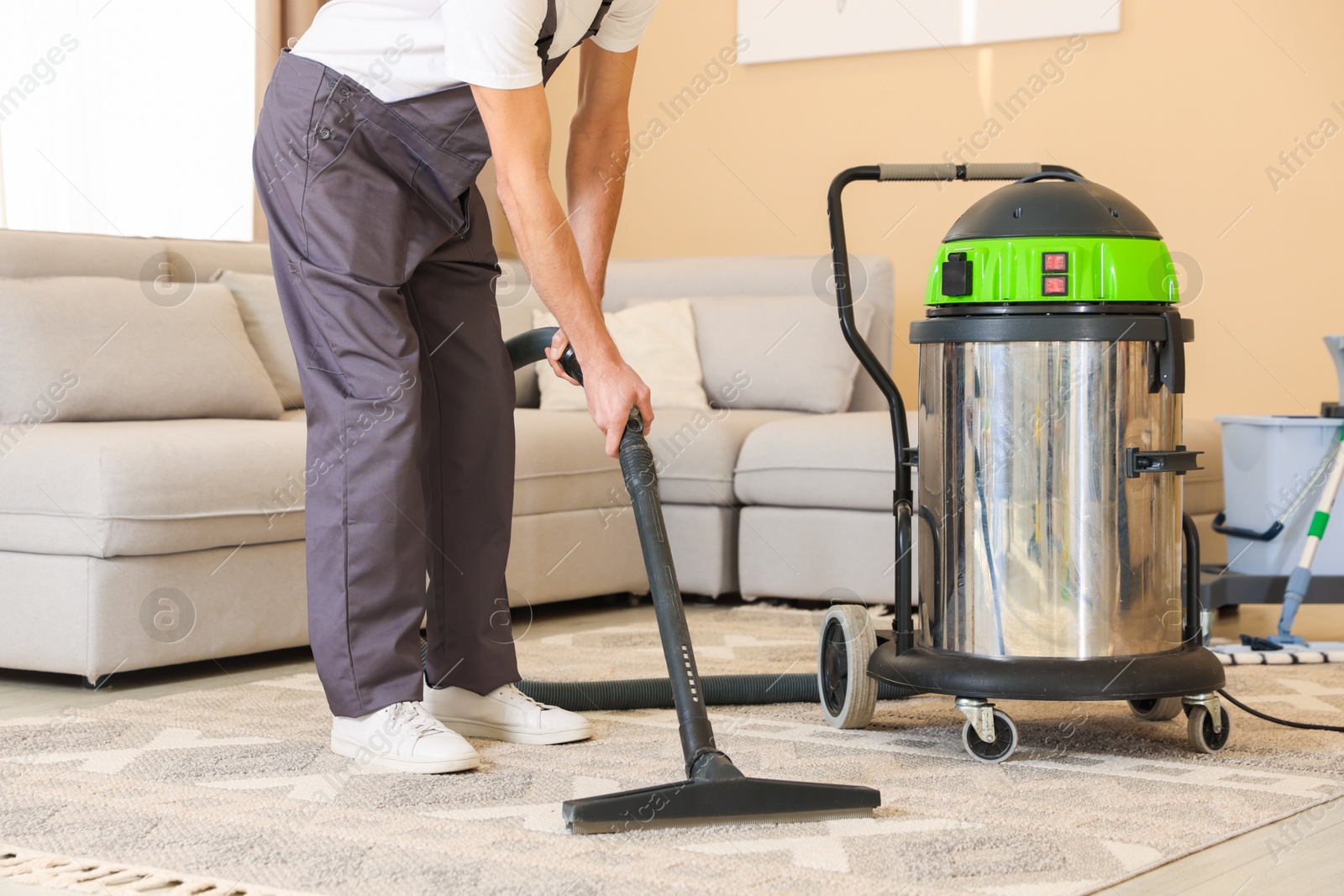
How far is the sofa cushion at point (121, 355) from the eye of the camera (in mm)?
2721

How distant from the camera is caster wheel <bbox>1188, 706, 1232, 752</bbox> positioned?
73.7 inches

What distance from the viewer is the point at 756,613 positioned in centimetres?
329

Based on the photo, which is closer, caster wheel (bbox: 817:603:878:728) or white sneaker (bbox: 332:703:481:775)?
white sneaker (bbox: 332:703:481:775)

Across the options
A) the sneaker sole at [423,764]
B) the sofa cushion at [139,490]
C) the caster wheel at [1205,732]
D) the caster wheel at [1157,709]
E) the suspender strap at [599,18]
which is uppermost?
the suspender strap at [599,18]

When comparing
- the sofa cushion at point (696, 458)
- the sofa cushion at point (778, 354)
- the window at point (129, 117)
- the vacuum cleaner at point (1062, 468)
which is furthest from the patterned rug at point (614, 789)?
the window at point (129, 117)

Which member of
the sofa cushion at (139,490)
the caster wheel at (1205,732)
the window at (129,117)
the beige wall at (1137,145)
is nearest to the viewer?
the caster wheel at (1205,732)

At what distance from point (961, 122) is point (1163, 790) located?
307 cm

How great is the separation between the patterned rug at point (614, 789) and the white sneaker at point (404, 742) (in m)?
0.03

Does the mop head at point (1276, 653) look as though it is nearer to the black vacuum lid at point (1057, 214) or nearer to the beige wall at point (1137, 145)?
the black vacuum lid at point (1057, 214)

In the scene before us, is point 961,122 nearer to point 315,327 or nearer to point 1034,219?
point 1034,219

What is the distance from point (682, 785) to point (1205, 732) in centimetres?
81

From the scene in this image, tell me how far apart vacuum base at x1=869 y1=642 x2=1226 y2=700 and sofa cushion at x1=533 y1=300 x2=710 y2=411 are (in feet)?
6.44

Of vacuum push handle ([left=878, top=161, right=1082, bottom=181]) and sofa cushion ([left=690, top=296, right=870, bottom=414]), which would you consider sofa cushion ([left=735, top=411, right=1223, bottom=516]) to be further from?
vacuum push handle ([left=878, top=161, right=1082, bottom=181])

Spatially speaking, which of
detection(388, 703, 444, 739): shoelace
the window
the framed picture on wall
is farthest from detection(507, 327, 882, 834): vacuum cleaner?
the framed picture on wall
